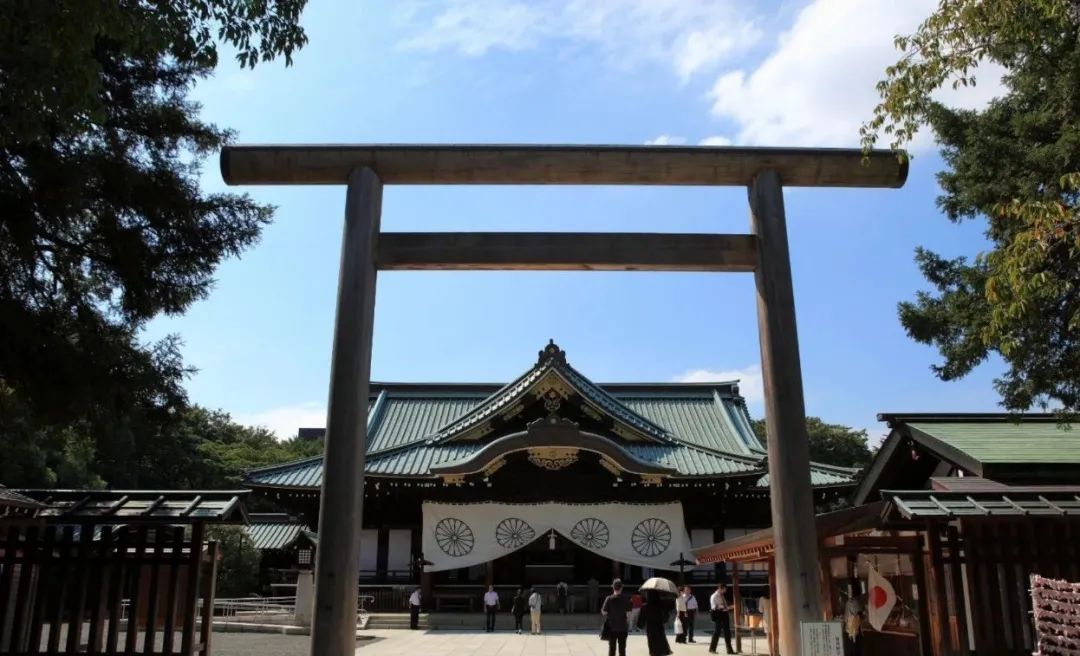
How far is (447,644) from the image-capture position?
15141 mm

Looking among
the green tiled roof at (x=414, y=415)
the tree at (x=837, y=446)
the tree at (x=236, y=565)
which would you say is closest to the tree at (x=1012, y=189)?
the green tiled roof at (x=414, y=415)

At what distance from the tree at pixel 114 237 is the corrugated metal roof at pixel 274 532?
1714cm

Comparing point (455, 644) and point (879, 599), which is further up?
point (879, 599)

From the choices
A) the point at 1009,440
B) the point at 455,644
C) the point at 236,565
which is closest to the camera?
the point at 1009,440

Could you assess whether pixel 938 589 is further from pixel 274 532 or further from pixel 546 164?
pixel 274 532

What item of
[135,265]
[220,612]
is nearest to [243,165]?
[135,265]

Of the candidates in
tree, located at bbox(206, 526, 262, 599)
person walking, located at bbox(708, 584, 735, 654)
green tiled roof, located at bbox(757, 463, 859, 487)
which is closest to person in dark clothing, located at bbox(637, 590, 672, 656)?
person walking, located at bbox(708, 584, 735, 654)

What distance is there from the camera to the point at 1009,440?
41.1 ft

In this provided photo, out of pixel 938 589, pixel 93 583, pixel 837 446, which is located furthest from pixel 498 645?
pixel 837 446

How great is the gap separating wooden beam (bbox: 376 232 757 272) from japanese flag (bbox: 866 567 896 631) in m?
4.54

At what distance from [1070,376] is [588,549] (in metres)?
12.0

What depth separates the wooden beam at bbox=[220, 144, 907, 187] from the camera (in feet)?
25.1

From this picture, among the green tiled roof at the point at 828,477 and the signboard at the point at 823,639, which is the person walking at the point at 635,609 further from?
the signboard at the point at 823,639

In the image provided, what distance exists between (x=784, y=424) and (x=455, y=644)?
404 inches
